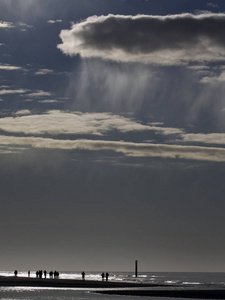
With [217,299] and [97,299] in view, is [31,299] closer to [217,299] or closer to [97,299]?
[97,299]

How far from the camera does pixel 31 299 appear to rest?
58.9 m

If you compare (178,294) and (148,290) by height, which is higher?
(148,290)

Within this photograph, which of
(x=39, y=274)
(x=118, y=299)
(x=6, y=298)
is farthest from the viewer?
(x=39, y=274)

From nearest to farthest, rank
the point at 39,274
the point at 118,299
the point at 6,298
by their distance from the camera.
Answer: the point at 6,298, the point at 118,299, the point at 39,274

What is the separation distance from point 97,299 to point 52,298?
4.62 meters

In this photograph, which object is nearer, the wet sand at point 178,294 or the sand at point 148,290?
the wet sand at point 178,294

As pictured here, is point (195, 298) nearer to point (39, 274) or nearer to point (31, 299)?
point (31, 299)

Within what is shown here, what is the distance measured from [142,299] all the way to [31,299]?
12.3 metres

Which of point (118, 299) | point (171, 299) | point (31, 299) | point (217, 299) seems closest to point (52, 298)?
point (31, 299)

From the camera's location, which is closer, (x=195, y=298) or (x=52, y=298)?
(x=52, y=298)

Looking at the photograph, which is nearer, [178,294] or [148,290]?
[178,294]

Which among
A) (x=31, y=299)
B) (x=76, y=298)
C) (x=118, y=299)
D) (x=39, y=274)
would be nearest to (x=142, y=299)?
(x=118, y=299)

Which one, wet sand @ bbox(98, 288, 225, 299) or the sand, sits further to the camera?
the sand

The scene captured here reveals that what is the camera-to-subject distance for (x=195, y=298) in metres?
66.4
